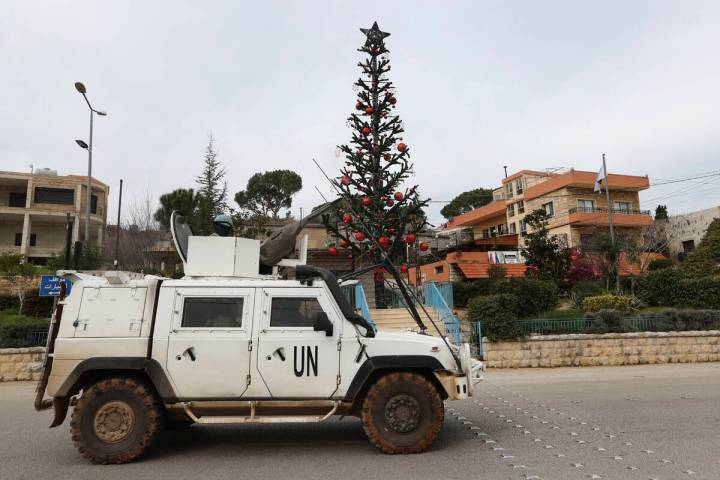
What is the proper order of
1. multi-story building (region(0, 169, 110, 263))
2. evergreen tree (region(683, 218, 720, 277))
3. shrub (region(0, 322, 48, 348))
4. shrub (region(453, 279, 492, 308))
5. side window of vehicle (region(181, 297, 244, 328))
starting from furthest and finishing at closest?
1. multi-story building (region(0, 169, 110, 263))
2. evergreen tree (region(683, 218, 720, 277))
3. shrub (region(453, 279, 492, 308))
4. shrub (region(0, 322, 48, 348))
5. side window of vehicle (region(181, 297, 244, 328))

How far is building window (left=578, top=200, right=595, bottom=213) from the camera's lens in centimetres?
3864

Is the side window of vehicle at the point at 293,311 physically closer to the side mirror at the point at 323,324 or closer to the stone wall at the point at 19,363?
the side mirror at the point at 323,324

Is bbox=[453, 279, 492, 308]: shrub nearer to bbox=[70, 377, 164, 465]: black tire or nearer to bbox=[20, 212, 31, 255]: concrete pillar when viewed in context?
bbox=[70, 377, 164, 465]: black tire

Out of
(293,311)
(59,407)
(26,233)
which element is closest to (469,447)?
(293,311)

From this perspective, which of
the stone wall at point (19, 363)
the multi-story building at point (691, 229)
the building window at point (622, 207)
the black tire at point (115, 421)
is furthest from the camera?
the building window at point (622, 207)

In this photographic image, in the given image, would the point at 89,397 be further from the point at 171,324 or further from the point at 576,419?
the point at 576,419

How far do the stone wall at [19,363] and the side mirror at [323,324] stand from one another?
11533mm

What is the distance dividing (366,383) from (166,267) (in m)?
25.0

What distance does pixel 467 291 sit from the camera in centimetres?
2103

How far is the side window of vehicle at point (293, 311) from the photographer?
5.52 m

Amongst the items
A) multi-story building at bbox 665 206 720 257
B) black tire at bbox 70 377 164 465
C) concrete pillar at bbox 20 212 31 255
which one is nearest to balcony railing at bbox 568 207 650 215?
multi-story building at bbox 665 206 720 257

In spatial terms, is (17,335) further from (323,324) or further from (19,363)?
(323,324)

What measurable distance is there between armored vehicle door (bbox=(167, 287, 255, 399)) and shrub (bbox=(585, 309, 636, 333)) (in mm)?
12327

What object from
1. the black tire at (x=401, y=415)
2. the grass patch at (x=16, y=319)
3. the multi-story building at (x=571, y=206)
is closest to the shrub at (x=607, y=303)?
the black tire at (x=401, y=415)
